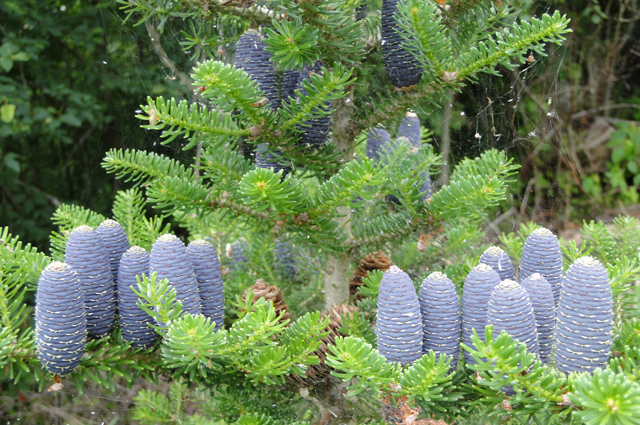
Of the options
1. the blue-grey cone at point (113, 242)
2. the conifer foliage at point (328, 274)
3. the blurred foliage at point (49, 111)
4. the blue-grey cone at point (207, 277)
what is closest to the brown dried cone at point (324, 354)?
the conifer foliage at point (328, 274)

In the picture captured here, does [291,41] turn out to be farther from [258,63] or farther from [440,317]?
[440,317]

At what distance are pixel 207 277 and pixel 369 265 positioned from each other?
0.25 m

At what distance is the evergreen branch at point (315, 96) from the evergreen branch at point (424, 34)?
0.07 metres

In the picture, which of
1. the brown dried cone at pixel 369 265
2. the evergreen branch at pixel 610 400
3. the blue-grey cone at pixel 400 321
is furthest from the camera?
the brown dried cone at pixel 369 265

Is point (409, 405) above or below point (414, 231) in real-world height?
below

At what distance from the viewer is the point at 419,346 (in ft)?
1.37

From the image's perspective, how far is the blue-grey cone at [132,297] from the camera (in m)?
0.47


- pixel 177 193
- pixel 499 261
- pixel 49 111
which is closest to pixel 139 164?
pixel 177 193

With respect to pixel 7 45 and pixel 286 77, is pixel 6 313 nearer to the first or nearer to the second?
pixel 286 77

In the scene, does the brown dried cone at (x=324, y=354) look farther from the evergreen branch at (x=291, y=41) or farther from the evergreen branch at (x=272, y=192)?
the evergreen branch at (x=291, y=41)

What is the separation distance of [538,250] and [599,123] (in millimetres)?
1807

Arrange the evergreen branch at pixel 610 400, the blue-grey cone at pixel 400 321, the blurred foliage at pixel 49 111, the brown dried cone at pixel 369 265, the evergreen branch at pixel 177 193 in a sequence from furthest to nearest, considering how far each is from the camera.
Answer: the blurred foliage at pixel 49 111, the brown dried cone at pixel 369 265, the evergreen branch at pixel 177 193, the blue-grey cone at pixel 400 321, the evergreen branch at pixel 610 400

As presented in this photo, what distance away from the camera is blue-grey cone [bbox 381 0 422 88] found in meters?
0.54

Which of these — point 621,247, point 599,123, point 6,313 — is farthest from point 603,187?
point 6,313
